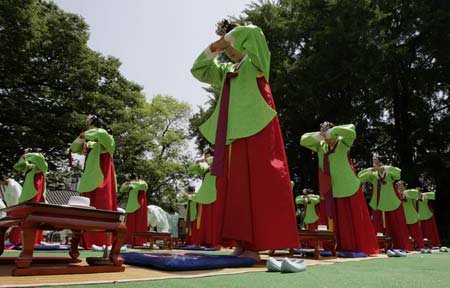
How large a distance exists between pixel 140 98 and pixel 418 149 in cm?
1562

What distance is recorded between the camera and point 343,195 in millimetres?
6777

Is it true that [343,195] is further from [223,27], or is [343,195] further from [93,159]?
[93,159]

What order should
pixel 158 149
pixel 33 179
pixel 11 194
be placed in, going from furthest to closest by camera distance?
pixel 158 149 → pixel 11 194 → pixel 33 179

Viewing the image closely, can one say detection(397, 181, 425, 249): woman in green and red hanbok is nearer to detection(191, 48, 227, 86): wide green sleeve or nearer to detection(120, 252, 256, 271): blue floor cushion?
detection(191, 48, 227, 86): wide green sleeve

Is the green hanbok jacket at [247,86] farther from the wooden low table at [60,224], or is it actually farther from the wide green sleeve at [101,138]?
the wide green sleeve at [101,138]

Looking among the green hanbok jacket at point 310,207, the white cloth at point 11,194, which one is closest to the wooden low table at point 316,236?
the white cloth at point 11,194

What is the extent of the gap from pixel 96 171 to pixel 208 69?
9.04 ft

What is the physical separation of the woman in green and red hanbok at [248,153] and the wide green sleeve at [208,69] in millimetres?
12

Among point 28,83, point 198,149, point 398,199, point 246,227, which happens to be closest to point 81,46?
point 28,83

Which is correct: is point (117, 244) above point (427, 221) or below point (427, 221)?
below

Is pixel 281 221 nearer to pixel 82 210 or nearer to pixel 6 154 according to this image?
pixel 82 210

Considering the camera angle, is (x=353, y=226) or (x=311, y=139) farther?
(x=311, y=139)

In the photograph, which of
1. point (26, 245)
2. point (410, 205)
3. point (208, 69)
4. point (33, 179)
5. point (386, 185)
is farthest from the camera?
point (410, 205)

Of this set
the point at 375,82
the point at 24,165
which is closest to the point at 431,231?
the point at 375,82
